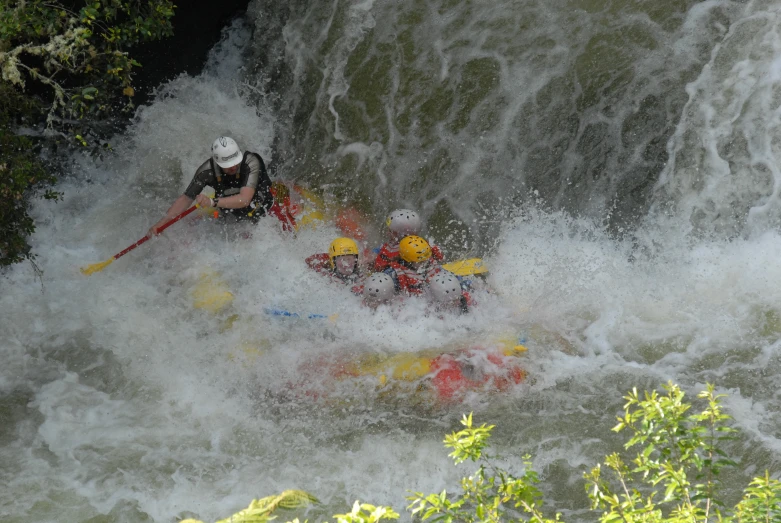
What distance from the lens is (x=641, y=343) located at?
21.3 feet

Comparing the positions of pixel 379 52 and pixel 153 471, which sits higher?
pixel 379 52

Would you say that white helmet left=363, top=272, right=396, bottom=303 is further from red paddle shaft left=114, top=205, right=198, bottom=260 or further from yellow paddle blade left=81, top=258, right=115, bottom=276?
yellow paddle blade left=81, top=258, right=115, bottom=276

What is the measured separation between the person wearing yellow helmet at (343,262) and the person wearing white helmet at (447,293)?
729mm

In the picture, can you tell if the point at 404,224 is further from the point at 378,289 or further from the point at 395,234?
the point at 378,289

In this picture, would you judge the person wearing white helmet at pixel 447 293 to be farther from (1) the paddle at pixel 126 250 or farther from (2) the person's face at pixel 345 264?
(1) the paddle at pixel 126 250

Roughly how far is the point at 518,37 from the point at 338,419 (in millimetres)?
4503

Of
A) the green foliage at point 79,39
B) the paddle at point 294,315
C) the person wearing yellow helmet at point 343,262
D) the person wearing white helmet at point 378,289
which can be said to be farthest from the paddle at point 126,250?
the person wearing white helmet at point 378,289

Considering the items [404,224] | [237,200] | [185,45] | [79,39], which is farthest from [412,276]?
[185,45]

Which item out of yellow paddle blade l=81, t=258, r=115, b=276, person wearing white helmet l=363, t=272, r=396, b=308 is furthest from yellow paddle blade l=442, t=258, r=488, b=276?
yellow paddle blade l=81, t=258, r=115, b=276

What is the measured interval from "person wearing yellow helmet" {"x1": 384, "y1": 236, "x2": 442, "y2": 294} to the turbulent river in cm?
19

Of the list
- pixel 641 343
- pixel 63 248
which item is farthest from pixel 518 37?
pixel 63 248

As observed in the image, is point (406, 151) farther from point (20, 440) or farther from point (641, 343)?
point (20, 440)

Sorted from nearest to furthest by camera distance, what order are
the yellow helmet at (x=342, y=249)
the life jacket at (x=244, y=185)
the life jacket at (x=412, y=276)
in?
the life jacket at (x=412, y=276) < the yellow helmet at (x=342, y=249) < the life jacket at (x=244, y=185)

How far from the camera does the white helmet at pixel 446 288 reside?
6.45 meters
